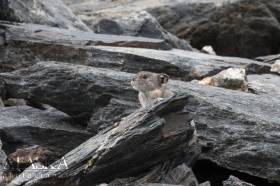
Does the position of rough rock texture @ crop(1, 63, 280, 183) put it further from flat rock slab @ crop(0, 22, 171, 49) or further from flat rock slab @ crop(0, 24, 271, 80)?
flat rock slab @ crop(0, 22, 171, 49)

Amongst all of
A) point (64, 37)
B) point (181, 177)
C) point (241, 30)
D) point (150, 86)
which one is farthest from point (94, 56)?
point (241, 30)

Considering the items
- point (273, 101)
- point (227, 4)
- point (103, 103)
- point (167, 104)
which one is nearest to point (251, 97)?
point (273, 101)

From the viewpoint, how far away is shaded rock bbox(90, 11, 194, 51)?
23.3 meters

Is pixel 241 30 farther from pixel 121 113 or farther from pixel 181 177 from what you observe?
pixel 181 177

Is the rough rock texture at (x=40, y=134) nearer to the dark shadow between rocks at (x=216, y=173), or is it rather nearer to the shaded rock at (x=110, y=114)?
the shaded rock at (x=110, y=114)

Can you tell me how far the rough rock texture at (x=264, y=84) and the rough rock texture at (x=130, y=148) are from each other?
533 centimetres

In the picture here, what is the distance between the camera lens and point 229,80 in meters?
17.0

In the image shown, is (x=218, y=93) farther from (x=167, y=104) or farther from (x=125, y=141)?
(x=125, y=141)

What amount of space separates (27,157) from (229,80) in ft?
19.8

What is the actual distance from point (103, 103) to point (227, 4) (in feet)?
46.5

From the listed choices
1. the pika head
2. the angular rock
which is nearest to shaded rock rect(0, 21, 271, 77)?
the angular rock

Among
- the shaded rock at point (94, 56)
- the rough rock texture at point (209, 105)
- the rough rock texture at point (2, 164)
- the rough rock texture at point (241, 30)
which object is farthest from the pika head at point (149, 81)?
the rough rock texture at point (241, 30)

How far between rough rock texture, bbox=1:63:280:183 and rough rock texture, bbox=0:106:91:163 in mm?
436

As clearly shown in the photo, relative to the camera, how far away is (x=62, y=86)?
14594 mm
